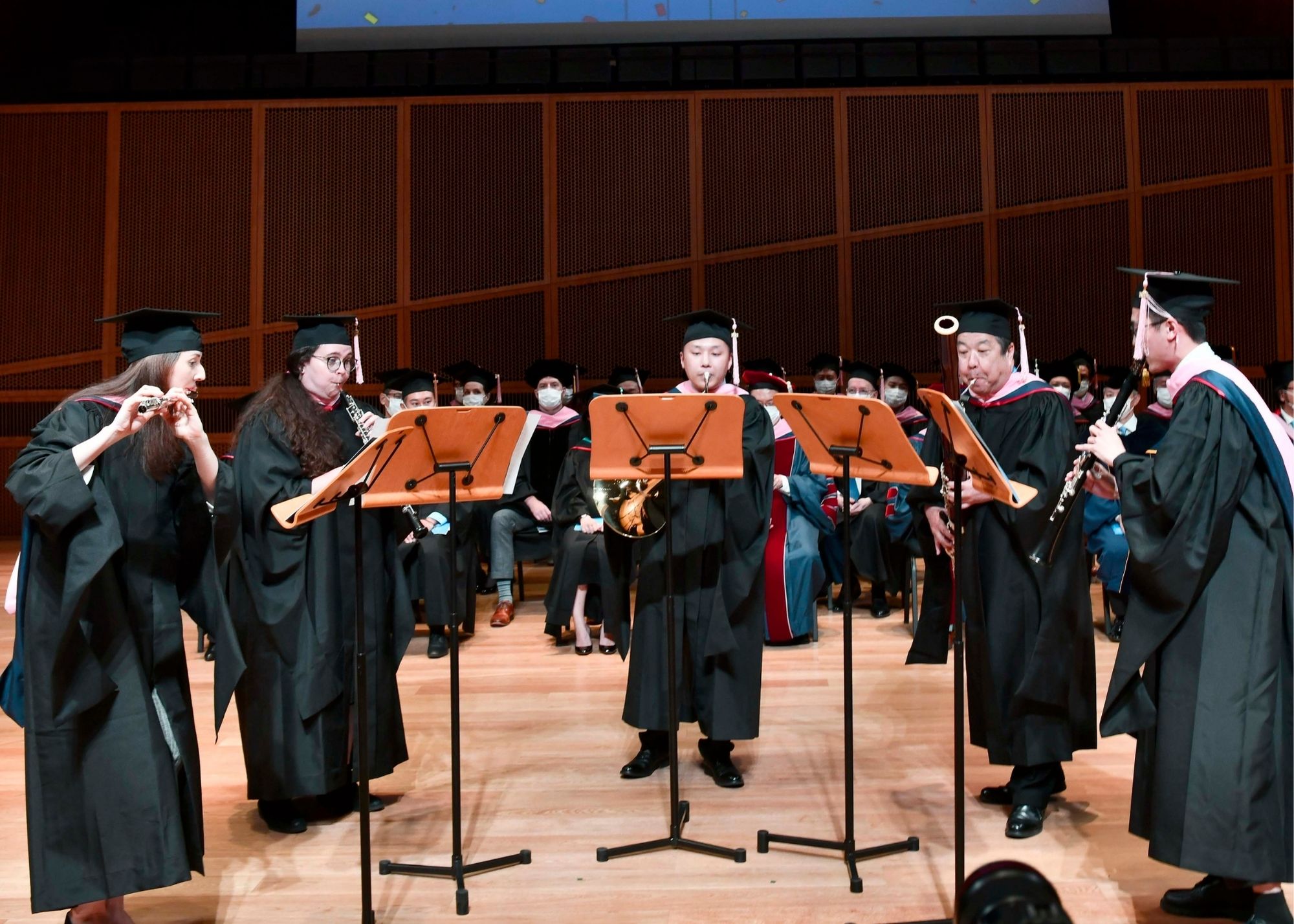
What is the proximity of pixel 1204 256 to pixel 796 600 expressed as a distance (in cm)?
657

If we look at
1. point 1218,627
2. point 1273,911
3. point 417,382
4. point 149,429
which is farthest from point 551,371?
point 1273,911

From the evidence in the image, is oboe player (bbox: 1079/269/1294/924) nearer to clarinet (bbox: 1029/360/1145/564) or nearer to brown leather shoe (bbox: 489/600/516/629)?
clarinet (bbox: 1029/360/1145/564)

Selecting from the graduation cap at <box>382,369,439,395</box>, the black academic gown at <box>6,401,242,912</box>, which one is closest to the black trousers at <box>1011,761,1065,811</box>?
the black academic gown at <box>6,401,242,912</box>

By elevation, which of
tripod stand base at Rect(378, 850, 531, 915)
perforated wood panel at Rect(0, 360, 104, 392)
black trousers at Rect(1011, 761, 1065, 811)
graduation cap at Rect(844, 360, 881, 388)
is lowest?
tripod stand base at Rect(378, 850, 531, 915)

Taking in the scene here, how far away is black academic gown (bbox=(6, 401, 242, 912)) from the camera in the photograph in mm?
2586

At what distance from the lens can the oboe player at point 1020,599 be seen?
11.5 feet

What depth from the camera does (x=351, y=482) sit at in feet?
9.09

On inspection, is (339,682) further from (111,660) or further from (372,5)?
(372,5)

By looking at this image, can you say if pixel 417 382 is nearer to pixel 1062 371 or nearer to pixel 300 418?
pixel 300 418

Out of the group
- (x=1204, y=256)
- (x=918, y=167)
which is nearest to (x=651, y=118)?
(x=918, y=167)

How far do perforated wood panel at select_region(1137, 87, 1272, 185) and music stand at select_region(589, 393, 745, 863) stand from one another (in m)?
8.54

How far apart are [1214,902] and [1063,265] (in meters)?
8.27

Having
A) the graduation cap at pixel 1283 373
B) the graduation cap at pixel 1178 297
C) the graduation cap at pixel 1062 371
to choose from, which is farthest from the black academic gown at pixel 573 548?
the graduation cap at pixel 1283 373

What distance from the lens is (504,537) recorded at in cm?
705
